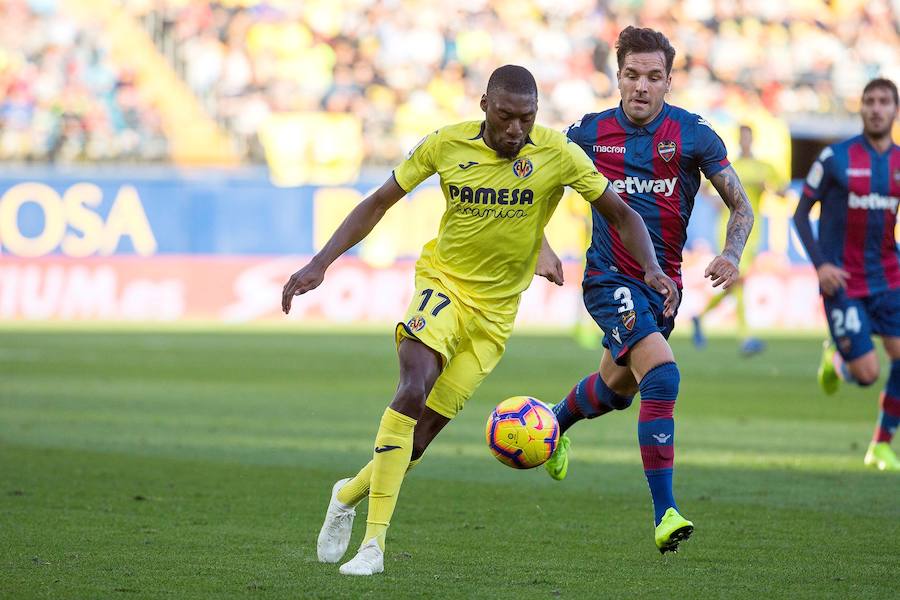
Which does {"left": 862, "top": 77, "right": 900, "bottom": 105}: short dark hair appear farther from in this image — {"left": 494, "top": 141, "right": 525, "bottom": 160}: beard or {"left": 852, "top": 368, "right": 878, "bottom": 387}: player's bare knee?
{"left": 494, "top": 141, "right": 525, "bottom": 160}: beard

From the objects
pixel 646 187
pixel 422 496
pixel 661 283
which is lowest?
pixel 422 496

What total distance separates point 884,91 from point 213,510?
4.72 m

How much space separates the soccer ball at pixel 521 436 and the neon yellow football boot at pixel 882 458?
124 inches

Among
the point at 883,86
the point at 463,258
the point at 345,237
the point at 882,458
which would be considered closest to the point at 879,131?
the point at 883,86

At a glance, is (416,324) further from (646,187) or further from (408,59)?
(408,59)

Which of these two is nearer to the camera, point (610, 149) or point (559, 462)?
point (610, 149)

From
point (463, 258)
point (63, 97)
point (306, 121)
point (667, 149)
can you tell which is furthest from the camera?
point (63, 97)

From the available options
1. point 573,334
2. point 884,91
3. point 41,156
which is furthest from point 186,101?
point 884,91

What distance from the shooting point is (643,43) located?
643cm

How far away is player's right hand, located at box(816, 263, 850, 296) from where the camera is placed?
8.99 meters

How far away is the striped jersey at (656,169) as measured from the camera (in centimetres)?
648

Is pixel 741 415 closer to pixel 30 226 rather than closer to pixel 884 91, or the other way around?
pixel 884 91

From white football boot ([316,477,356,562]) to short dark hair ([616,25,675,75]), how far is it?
238 centimetres

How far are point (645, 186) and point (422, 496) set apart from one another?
7.32ft
